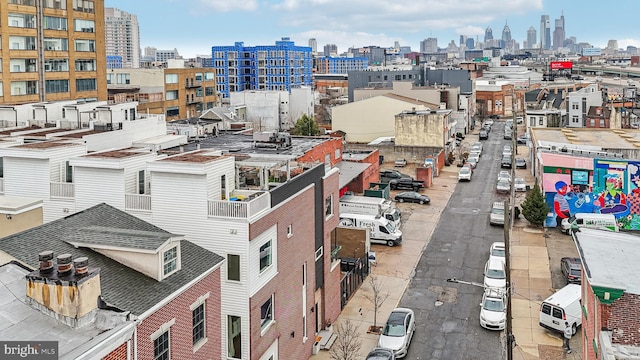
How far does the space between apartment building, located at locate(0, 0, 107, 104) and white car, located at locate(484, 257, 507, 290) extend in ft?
157

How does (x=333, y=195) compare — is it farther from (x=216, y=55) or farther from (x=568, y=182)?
(x=216, y=55)

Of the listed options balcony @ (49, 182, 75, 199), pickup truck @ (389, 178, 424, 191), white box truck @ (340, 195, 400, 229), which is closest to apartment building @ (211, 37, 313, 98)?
pickup truck @ (389, 178, 424, 191)

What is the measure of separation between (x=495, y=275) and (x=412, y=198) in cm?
2336

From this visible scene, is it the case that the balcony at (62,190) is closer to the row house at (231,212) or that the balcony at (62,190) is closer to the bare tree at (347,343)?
the row house at (231,212)

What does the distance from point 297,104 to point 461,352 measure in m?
81.9

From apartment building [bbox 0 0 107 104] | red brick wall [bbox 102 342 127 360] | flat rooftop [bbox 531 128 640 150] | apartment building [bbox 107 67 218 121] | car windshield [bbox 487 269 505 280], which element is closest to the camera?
red brick wall [bbox 102 342 127 360]

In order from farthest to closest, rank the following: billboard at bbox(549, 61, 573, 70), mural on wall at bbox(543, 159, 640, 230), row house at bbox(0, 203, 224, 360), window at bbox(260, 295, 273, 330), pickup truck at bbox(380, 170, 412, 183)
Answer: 1. billboard at bbox(549, 61, 573, 70)
2. pickup truck at bbox(380, 170, 412, 183)
3. mural on wall at bbox(543, 159, 640, 230)
4. window at bbox(260, 295, 273, 330)
5. row house at bbox(0, 203, 224, 360)

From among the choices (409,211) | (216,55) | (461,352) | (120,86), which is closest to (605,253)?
(461,352)

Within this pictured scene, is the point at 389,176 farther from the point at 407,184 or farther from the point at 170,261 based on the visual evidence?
the point at 170,261

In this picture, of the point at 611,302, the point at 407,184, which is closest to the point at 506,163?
the point at 407,184

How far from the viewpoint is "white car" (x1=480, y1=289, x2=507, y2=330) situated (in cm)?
2964

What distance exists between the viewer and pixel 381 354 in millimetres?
25422

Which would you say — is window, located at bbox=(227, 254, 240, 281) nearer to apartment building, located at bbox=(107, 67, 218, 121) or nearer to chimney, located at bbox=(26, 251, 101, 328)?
chimney, located at bbox=(26, 251, 101, 328)

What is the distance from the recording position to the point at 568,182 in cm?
4953
